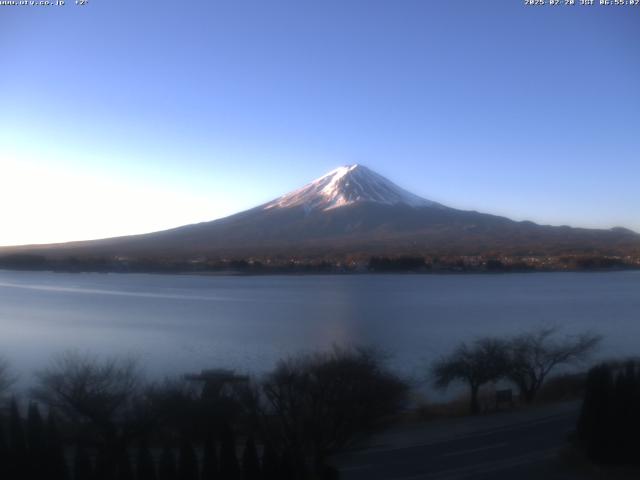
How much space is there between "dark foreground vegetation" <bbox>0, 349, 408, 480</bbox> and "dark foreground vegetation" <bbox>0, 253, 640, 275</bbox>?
3336 centimetres

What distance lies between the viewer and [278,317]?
19391 mm

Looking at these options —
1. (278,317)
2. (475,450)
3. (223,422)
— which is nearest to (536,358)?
(475,450)

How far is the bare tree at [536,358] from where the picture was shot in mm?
10453

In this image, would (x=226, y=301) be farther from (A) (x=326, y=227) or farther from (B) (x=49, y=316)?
(A) (x=326, y=227)

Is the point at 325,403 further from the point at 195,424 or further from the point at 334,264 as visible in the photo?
the point at 334,264

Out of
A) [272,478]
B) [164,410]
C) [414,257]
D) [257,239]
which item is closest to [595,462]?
[272,478]

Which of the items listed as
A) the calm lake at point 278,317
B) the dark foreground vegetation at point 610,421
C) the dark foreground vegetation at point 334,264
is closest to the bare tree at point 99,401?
the calm lake at point 278,317

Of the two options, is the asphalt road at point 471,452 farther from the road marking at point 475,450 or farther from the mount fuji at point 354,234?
the mount fuji at point 354,234

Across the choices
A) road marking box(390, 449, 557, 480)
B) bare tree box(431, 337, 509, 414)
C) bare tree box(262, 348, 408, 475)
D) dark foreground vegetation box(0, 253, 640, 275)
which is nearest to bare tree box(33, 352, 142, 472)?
bare tree box(262, 348, 408, 475)

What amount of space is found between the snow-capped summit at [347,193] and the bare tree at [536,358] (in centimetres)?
5279

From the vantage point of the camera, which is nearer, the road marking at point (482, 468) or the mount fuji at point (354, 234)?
the road marking at point (482, 468)

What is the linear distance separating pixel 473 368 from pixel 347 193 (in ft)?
196

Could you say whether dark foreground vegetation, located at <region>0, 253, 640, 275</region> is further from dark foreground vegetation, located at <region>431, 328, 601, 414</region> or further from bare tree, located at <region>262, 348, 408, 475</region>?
bare tree, located at <region>262, 348, 408, 475</region>

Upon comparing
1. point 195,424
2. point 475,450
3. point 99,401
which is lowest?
point 475,450
